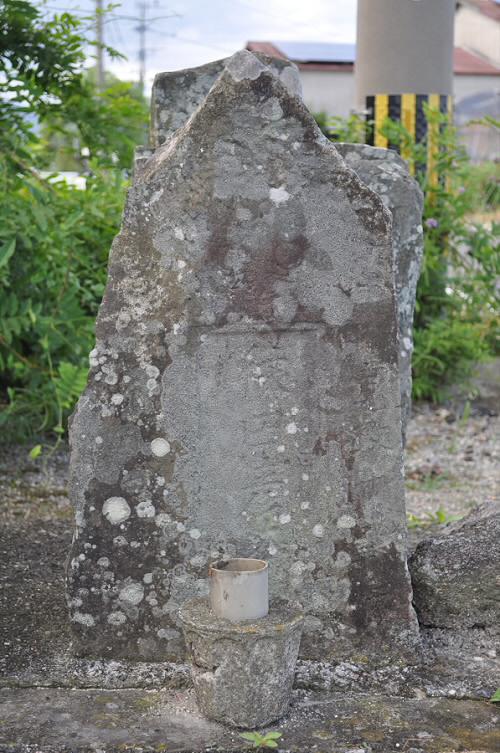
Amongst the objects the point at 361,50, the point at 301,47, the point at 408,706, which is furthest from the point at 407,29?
the point at 301,47

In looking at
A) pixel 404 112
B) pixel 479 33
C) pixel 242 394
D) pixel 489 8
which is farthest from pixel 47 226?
pixel 479 33

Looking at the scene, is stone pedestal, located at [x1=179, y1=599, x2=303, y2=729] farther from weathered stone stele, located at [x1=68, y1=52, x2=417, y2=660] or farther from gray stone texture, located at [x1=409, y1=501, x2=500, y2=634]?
gray stone texture, located at [x1=409, y1=501, x2=500, y2=634]

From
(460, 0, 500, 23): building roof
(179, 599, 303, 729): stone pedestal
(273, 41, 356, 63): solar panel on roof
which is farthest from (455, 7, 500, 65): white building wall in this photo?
(179, 599, 303, 729): stone pedestal

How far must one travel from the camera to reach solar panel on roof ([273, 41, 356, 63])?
67.9ft

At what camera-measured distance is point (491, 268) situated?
22.2 ft

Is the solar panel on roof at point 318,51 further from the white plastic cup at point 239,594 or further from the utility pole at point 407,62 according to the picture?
the white plastic cup at point 239,594

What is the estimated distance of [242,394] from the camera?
2768 mm

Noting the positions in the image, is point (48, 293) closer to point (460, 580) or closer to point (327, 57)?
point (460, 580)

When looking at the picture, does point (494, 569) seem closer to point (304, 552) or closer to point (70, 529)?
point (304, 552)

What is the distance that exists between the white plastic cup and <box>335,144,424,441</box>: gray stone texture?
1354mm

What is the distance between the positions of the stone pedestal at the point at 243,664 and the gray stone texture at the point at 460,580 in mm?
639

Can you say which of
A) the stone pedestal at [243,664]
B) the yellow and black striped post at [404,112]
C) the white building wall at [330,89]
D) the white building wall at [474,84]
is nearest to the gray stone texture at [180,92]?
the stone pedestal at [243,664]

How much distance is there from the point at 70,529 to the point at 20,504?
1.64 feet

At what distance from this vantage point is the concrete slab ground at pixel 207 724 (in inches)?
93.1
